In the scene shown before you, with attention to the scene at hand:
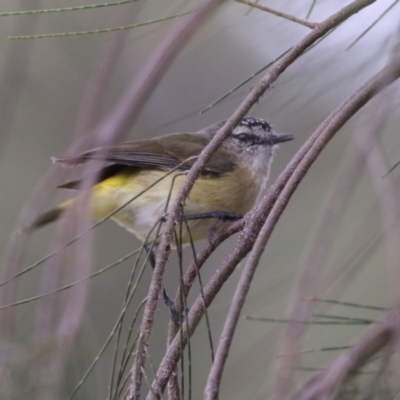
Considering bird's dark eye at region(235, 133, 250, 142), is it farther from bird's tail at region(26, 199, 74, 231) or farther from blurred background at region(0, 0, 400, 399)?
bird's tail at region(26, 199, 74, 231)

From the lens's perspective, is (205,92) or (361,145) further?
(205,92)

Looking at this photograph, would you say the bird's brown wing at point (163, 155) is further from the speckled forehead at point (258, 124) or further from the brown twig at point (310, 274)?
the brown twig at point (310, 274)

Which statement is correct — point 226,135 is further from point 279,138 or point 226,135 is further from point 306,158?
point 279,138

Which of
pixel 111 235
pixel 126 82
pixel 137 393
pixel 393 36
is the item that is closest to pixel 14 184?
pixel 111 235

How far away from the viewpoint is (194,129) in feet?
17.6

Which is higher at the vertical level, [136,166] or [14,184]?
[14,184]

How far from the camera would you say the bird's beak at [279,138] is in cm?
351

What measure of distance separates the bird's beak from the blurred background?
2.6 inches

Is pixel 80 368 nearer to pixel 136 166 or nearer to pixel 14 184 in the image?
pixel 136 166

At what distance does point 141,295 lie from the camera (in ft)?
16.0

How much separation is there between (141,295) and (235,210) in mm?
1765

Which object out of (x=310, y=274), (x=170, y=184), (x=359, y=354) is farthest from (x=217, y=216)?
(x=359, y=354)

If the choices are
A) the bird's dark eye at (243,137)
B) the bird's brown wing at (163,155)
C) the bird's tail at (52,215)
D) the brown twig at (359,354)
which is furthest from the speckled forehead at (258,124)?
the brown twig at (359,354)

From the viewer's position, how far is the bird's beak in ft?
11.5
